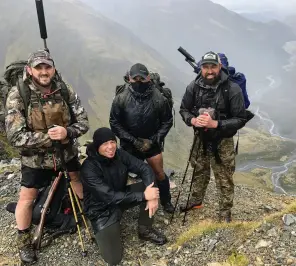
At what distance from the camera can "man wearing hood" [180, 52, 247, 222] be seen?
8539 mm

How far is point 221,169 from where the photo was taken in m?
9.59

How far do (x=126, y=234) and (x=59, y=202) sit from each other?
7.05 ft

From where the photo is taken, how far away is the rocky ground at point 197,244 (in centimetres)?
751

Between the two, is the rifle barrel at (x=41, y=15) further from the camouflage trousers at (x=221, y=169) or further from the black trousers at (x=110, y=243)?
the black trousers at (x=110, y=243)

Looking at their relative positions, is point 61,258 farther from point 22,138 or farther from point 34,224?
point 22,138

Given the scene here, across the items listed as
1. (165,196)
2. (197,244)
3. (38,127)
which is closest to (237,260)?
(197,244)

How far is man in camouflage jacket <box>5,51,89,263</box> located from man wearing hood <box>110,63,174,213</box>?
141 centimetres

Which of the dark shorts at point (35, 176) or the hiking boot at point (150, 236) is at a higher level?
the dark shorts at point (35, 176)

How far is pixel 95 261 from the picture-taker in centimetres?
864

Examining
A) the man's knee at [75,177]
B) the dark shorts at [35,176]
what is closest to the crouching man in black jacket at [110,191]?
the man's knee at [75,177]

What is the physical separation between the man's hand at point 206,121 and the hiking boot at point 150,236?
10.4ft

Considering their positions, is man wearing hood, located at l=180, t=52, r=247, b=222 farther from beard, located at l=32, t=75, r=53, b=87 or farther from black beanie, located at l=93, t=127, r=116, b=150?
beard, located at l=32, t=75, r=53, b=87

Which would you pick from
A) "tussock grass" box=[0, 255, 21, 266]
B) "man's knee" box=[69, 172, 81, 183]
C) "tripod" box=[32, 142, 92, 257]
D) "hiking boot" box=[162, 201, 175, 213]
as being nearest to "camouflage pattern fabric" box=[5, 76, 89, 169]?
"tripod" box=[32, 142, 92, 257]

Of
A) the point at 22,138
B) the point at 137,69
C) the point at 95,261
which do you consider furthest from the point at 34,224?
the point at 137,69
